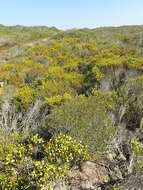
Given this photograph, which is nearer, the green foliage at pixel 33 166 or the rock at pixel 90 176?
the green foliage at pixel 33 166

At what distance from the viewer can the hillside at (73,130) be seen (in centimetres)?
490

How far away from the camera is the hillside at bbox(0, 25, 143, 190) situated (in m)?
4.90

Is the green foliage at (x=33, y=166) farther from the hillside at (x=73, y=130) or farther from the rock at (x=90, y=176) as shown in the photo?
the rock at (x=90, y=176)

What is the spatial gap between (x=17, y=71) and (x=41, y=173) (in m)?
11.9

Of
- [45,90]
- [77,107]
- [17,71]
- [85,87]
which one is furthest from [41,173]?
[17,71]

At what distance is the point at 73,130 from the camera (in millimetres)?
7059

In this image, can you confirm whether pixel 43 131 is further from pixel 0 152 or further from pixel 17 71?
pixel 17 71

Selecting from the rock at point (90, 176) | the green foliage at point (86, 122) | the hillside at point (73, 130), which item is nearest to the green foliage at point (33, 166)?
the hillside at point (73, 130)

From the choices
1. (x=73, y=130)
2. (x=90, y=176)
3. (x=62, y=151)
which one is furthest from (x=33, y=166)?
(x=90, y=176)

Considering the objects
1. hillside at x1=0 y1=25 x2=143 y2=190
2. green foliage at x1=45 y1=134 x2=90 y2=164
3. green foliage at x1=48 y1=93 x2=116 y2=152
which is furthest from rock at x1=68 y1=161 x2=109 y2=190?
green foliage at x1=45 y1=134 x2=90 y2=164

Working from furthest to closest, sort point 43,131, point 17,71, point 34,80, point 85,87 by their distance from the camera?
point 17,71, point 34,80, point 85,87, point 43,131

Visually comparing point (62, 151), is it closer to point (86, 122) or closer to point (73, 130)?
point (73, 130)

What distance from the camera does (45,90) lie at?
439 inches

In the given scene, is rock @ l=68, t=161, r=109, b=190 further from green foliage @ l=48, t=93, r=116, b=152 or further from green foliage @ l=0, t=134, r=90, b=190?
green foliage @ l=0, t=134, r=90, b=190
